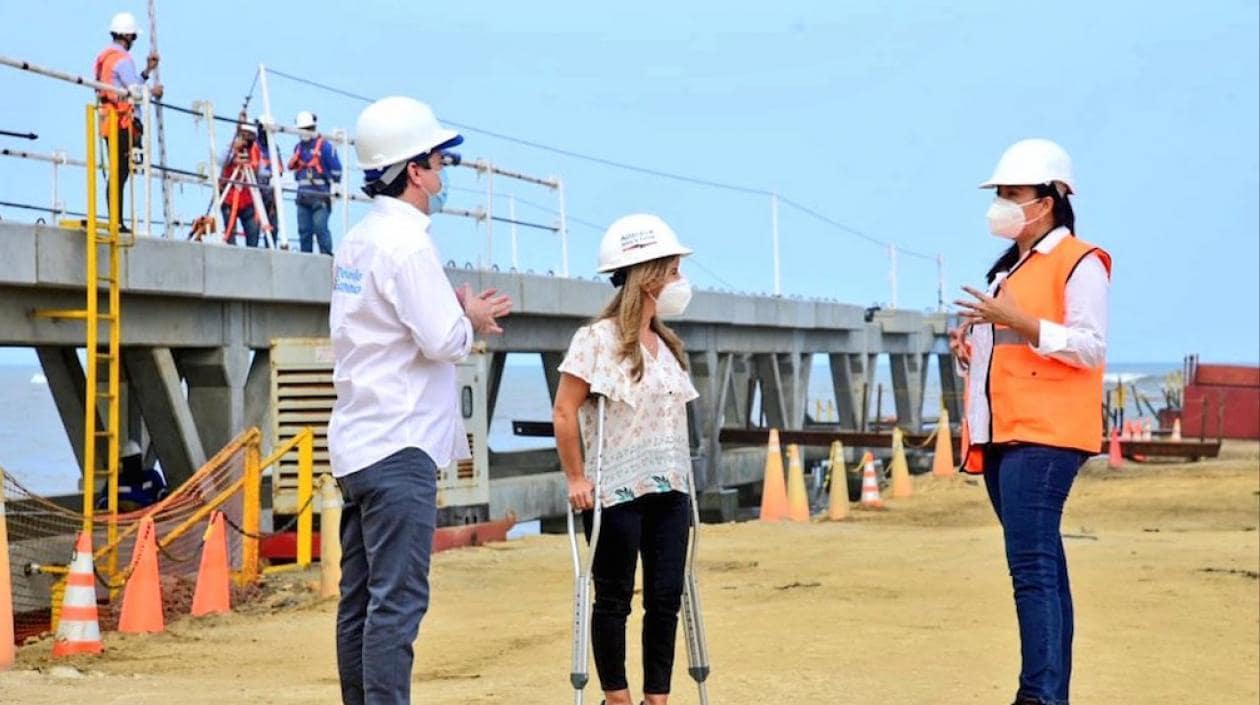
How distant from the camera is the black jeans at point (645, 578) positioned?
6.54 meters

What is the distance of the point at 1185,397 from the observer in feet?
123

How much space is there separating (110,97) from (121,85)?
2.02 ft

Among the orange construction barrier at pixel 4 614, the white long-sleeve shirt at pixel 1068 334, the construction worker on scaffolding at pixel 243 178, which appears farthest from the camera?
the construction worker on scaffolding at pixel 243 178

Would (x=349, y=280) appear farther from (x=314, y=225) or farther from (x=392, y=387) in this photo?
(x=314, y=225)

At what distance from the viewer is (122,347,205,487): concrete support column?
15.3 meters

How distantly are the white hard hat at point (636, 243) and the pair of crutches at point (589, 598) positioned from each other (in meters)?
0.49

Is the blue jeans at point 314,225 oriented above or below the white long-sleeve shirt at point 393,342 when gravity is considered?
above

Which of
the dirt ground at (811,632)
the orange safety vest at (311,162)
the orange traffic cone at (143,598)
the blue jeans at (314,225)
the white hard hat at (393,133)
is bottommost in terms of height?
the dirt ground at (811,632)

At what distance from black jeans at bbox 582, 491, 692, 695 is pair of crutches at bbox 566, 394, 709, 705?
0.16 feet

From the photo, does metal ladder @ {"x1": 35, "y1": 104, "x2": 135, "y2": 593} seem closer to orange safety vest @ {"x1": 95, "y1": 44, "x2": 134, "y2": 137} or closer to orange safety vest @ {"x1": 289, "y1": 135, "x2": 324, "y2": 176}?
orange safety vest @ {"x1": 95, "y1": 44, "x2": 134, "y2": 137}

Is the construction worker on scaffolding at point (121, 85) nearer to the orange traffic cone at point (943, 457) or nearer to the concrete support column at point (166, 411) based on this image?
the concrete support column at point (166, 411)

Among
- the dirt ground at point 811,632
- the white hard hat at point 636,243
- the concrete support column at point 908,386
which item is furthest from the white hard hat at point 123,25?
the concrete support column at point 908,386

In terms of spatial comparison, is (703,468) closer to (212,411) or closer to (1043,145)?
(212,411)

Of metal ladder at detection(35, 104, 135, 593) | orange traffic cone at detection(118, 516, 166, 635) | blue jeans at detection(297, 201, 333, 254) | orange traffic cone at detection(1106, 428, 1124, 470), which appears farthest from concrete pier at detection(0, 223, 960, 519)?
orange traffic cone at detection(1106, 428, 1124, 470)
